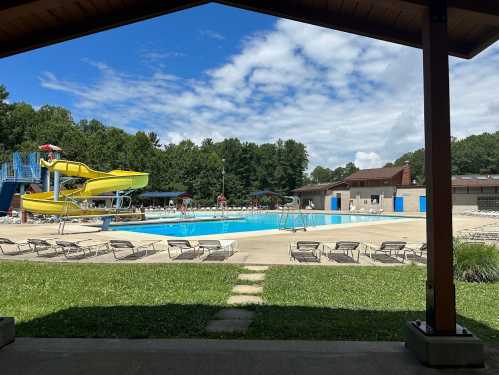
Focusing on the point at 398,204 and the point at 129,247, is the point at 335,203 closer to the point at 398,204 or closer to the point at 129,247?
the point at 398,204

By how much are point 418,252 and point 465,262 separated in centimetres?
435

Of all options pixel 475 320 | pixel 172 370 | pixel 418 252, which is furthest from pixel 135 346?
pixel 418 252

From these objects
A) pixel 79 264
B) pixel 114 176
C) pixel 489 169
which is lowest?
pixel 79 264

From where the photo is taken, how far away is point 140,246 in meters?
14.0

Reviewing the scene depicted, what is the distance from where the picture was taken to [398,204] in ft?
160

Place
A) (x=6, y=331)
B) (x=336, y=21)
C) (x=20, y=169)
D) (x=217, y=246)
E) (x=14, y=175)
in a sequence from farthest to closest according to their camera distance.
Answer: (x=20, y=169), (x=14, y=175), (x=217, y=246), (x=336, y=21), (x=6, y=331)

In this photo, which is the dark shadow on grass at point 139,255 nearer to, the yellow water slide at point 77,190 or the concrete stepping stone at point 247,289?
the concrete stepping stone at point 247,289

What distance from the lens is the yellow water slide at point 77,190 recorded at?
23.0m

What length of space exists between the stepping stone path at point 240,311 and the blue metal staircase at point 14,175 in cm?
3005

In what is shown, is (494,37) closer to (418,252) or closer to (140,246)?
(418,252)

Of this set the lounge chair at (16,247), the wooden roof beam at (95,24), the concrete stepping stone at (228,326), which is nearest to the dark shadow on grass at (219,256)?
the concrete stepping stone at (228,326)

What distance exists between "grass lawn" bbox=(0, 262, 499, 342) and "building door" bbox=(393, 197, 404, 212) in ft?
135

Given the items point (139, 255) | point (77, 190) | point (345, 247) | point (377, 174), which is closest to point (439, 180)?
point (345, 247)

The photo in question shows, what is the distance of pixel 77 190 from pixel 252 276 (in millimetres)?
19727
